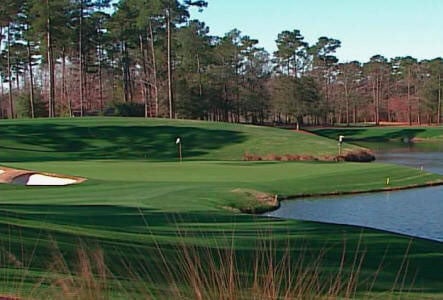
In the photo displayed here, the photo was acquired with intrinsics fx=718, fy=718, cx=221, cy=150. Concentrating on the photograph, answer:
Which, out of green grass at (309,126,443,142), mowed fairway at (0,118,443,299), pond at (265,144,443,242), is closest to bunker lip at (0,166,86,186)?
mowed fairway at (0,118,443,299)

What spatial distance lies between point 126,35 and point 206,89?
11681mm

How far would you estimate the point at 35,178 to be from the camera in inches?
1200

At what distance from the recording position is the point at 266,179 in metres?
33.0

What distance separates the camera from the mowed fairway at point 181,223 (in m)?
7.46

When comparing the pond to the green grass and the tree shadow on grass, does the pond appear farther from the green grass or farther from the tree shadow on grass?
the green grass

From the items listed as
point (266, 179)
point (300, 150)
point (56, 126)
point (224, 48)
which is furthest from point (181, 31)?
point (266, 179)

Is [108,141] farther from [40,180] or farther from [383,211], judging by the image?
[383,211]

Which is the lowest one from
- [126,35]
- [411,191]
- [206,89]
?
[411,191]

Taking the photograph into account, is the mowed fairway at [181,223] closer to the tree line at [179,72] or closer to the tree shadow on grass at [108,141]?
the tree shadow on grass at [108,141]

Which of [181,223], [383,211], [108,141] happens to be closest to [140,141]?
[108,141]

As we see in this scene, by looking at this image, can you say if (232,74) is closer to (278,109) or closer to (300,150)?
(278,109)

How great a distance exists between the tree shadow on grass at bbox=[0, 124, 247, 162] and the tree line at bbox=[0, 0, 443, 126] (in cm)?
1019

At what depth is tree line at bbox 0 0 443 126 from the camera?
75.1 m

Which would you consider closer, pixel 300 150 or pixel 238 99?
pixel 300 150
